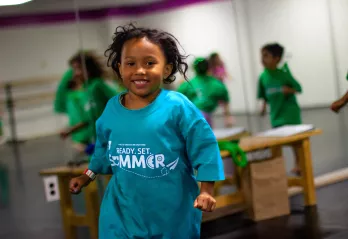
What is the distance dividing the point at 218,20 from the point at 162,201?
3.50 metres

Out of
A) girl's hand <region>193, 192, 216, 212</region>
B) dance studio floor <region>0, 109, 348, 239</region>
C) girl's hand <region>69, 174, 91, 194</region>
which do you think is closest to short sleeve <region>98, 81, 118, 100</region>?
dance studio floor <region>0, 109, 348, 239</region>

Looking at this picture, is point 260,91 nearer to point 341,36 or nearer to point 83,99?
point 341,36

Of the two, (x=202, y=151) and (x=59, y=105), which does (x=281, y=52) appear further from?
(x=202, y=151)

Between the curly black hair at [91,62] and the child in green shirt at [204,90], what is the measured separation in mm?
850

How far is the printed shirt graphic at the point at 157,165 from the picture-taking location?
200 centimetres

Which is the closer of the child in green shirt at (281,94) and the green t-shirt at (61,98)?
the green t-shirt at (61,98)

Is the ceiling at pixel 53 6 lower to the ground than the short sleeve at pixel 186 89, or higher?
higher

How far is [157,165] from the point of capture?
2.01 metres

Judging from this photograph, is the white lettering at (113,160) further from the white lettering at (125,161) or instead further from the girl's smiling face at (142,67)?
the girl's smiling face at (142,67)

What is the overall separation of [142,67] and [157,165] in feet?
1.09

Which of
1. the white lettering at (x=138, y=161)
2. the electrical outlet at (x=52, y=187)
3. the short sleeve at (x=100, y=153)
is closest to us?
the white lettering at (x=138, y=161)

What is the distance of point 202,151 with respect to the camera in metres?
2.00

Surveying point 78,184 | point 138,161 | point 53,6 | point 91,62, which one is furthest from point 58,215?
point 138,161


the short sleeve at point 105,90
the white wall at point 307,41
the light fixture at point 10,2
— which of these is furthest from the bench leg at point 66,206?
the white wall at point 307,41
